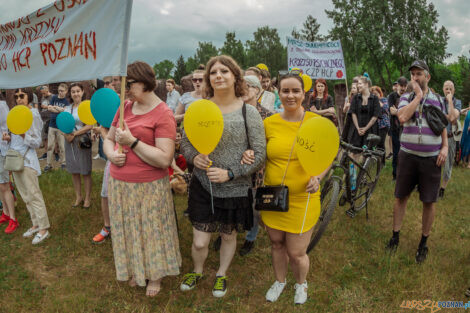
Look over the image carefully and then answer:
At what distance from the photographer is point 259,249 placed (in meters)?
4.03

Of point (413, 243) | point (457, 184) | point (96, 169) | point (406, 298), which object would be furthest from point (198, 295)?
point (457, 184)

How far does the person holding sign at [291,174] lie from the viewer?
256 centimetres

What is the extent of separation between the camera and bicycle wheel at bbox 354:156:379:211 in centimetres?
485

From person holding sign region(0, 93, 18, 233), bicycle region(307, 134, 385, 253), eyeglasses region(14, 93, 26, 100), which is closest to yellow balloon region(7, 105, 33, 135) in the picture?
eyeglasses region(14, 93, 26, 100)

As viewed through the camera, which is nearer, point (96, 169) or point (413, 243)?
point (413, 243)

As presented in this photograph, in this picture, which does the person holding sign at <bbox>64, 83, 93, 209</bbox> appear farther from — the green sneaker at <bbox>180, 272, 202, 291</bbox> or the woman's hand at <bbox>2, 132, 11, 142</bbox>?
the green sneaker at <bbox>180, 272, 202, 291</bbox>

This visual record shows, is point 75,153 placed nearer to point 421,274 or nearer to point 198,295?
point 198,295

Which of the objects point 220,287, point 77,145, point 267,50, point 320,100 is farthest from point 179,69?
point 220,287

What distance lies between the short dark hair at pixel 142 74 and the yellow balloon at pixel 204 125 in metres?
0.49

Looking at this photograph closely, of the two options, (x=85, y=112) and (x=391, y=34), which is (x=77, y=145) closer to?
(x=85, y=112)

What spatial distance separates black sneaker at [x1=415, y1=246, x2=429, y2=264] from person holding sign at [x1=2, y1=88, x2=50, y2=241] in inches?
182

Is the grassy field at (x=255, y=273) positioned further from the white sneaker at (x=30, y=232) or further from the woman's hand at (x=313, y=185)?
the woman's hand at (x=313, y=185)

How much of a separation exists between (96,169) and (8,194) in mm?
3202

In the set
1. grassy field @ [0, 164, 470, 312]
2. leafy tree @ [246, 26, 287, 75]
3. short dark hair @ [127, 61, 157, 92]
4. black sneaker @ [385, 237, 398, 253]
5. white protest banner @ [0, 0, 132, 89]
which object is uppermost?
leafy tree @ [246, 26, 287, 75]
